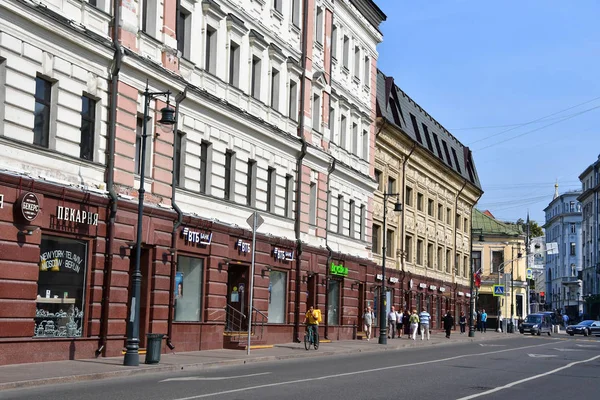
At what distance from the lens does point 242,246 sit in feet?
106

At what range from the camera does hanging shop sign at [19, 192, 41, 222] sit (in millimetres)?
20812

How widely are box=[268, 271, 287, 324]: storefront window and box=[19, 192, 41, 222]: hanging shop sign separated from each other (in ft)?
49.3

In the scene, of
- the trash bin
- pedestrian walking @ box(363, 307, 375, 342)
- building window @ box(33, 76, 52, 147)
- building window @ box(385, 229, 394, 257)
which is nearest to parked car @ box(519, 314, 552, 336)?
building window @ box(385, 229, 394, 257)

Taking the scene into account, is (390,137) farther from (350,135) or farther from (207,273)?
(207,273)

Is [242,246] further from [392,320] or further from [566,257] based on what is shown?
[566,257]

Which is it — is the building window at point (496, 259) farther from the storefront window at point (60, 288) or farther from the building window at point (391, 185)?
the storefront window at point (60, 288)

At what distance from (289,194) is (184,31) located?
403 inches

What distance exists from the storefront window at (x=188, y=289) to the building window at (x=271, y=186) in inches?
242

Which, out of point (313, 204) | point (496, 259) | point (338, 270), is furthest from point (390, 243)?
point (496, 259)

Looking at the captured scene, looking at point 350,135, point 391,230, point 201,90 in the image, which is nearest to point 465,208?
point 391,230

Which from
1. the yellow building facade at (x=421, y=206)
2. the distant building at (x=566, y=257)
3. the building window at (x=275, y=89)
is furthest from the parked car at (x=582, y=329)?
the distant building at (x=566, y=257)

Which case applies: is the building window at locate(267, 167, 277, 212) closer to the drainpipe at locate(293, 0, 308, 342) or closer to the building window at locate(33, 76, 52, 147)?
the drainpipe at locate(293, 0, 308, 342)

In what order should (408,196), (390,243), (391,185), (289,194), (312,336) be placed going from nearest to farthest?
(312,336), (289,194), (390,243), (391,185), (408,196)

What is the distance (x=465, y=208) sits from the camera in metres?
74.9
